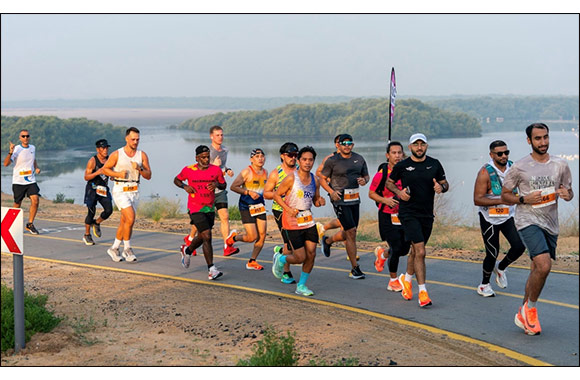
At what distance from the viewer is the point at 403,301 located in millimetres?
10273

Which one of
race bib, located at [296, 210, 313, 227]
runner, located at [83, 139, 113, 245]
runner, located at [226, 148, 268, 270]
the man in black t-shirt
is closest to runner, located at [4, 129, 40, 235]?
runner, located at [83, 139, 113, 245]

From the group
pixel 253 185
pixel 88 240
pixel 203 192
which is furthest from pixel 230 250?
pixel 88 240

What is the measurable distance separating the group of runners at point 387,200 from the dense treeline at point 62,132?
74.3 meters

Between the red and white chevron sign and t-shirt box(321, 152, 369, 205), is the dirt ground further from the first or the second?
t-shirt box(321, 152, 369, 205)

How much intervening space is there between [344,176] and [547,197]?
3657 mm

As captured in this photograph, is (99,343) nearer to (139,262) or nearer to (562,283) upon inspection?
(139,262)

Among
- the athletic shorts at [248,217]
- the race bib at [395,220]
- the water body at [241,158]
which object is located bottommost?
the water body at [241,158]

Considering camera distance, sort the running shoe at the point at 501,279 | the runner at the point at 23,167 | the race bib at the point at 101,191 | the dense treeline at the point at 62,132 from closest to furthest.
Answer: the running shoe at the point at 501,279
the race bib at the point at 101,191
the runner at the point at 23,167
the dense treeline at the point at 62,132

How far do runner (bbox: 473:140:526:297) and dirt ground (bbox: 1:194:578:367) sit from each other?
197 centimetres

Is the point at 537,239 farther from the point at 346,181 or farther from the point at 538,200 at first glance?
the point at 346,181

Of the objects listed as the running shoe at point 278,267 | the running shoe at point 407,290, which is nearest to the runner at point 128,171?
the running shoe at point 278,267

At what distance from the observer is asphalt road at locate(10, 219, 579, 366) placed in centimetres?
860

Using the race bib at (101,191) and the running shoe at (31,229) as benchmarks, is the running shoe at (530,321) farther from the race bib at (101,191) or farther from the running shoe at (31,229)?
the running shoe at (31,229)

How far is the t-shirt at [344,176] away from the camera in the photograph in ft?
38.1
